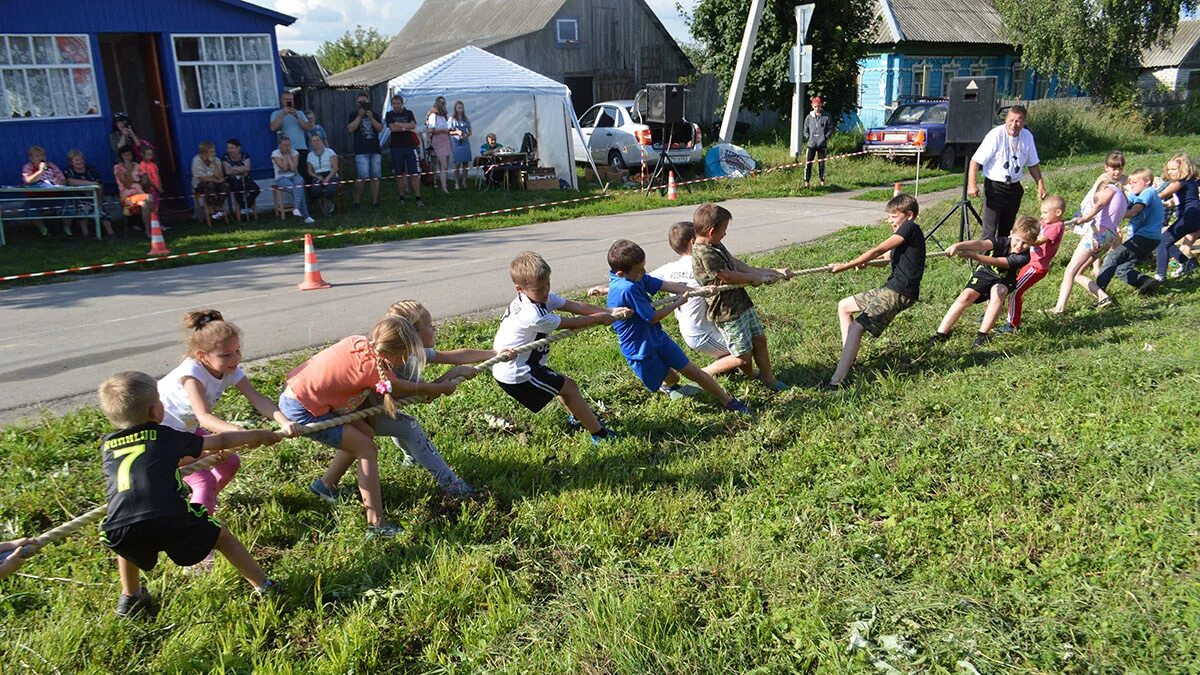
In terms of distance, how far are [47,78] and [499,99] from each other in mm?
9309

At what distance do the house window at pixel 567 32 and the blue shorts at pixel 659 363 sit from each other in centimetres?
2548

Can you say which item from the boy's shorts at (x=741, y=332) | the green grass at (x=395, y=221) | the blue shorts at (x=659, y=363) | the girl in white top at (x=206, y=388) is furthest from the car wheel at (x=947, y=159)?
the girl in white top at (x=206, y=388)

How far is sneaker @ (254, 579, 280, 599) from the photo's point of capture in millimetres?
→ 3920

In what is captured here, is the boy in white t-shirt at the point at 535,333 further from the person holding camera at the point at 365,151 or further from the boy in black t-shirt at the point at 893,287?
the person holding camera at the point at 365,151

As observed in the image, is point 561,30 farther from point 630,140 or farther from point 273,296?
point 273,296

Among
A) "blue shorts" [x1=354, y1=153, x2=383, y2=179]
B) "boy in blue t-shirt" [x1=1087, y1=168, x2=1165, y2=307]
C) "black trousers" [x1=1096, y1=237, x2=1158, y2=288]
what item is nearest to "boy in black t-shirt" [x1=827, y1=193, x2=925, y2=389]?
"boy in blue t-shirt" [x1=1087, y1=168, x2=1165, y2=307]

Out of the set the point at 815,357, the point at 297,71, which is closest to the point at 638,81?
the point at 297,71

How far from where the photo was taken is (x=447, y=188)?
1869 centimetres

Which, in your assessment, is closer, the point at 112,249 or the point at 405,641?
the point at 405,641

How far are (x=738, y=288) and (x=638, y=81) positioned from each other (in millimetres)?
26616

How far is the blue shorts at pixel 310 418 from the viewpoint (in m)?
4.45

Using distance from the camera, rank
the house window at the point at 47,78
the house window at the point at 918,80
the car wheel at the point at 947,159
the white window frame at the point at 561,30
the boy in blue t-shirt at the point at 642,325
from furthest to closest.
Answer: the house window at the point at 918,80 → the white window frame at the point at 561,30 → the car wheel at the point at 947,159 → the house window at the point at 47,78 → the boy in blue t-shirt at the point at 642,325

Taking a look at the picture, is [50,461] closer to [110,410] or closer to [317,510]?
[317,510]

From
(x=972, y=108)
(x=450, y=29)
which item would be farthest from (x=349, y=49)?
(x=972, y=108)
